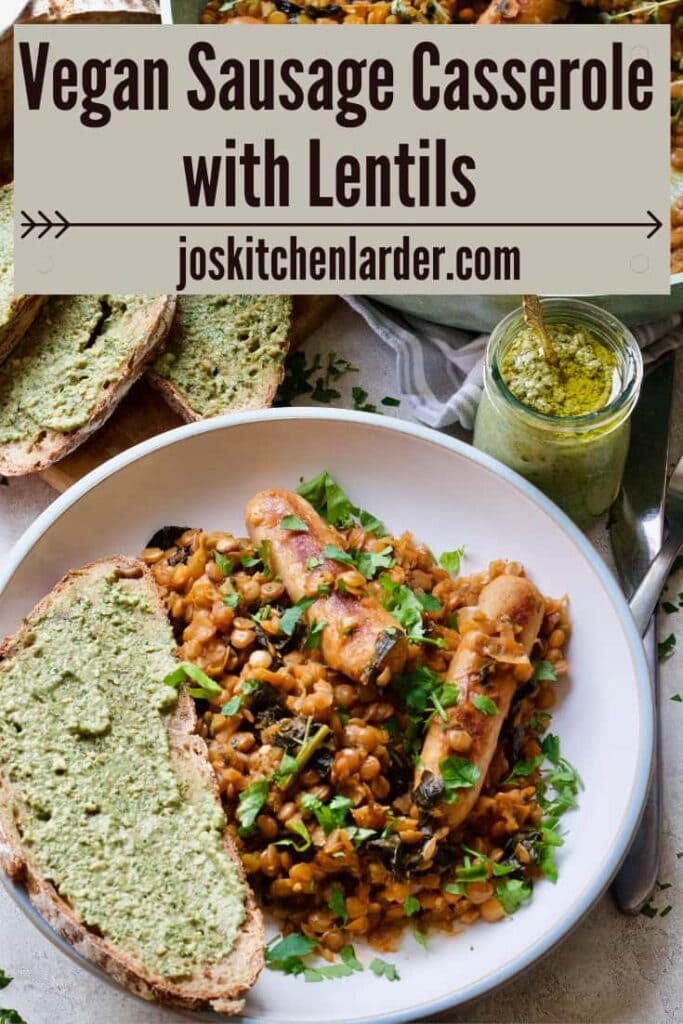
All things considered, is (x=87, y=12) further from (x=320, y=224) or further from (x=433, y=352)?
(x=433, y=352)

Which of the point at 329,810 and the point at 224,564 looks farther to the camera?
the point at 224,564

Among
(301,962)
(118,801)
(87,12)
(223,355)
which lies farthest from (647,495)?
(87,12)

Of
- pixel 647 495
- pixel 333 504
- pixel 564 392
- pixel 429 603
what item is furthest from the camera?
pixel 647 495

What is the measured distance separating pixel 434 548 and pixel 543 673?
562mm

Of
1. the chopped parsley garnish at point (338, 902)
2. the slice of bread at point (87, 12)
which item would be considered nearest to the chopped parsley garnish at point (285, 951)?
the chopped parsley garnish at point (338, 902)

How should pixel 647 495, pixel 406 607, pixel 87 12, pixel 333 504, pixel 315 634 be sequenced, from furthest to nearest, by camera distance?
pixel 87 12 → pixel 647 495 → pixel 333 504 → pixel 406 607 → pixel 315 634

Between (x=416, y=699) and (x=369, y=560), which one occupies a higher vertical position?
(x=369, y=560)

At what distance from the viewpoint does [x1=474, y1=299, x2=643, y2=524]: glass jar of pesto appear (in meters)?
3.68

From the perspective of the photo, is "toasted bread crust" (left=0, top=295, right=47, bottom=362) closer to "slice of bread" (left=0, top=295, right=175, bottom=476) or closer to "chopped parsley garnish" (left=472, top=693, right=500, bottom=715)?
"slice of bread" (left=0, top=295, right=175, bottom=476)

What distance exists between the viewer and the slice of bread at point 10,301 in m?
4.12

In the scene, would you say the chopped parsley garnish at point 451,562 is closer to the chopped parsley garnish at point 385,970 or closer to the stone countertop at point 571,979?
the stone countertop at point 571,979

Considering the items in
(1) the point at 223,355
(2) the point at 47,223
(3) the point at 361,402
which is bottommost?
(3) the point at 361,402

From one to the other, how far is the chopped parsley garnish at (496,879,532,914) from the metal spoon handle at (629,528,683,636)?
0.97 metres

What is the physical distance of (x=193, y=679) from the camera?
346cm
